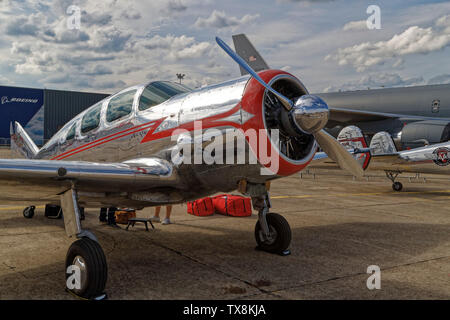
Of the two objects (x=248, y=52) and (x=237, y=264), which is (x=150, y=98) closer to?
(x=237, y=264)

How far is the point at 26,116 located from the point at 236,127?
57141mm

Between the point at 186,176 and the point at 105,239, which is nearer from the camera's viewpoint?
the point at 186,176

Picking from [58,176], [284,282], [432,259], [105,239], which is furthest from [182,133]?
[432,259]

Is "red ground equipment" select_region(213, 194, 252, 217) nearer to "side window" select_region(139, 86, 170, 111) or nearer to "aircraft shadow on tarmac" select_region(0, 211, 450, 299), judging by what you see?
"aircraft shadow on tarmac" select_region(0, 211, 450, 299)

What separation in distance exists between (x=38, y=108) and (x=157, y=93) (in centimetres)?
5626

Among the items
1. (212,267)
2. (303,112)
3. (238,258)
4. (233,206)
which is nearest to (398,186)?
(233,206)

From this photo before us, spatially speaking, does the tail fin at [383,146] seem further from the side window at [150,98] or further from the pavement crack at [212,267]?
the side window at [150,98]

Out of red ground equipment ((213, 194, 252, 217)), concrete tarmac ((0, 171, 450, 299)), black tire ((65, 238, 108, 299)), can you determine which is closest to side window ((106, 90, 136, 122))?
concrete tarmac ((0, 171, 450, 299))

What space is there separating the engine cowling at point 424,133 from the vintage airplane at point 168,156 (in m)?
15.9

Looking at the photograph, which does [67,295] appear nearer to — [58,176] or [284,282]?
[58,176]

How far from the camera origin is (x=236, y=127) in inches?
159

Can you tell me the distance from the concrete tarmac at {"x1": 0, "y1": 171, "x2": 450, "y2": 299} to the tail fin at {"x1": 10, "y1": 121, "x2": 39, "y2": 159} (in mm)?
1416

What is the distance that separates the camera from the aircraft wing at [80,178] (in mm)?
3641

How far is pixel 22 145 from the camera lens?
8344mm
